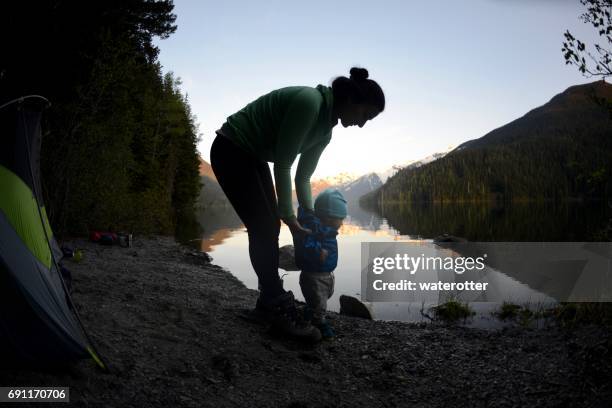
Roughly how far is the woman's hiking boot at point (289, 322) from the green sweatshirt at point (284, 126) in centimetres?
101

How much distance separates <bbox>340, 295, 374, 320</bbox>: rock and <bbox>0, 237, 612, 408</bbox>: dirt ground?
6.08 ft

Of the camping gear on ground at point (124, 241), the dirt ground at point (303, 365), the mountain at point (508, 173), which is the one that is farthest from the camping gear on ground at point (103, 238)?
the mountain at point (508, 173)

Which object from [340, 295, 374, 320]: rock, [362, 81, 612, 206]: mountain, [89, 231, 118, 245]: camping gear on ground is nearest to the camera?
[340, 295, 374, 320]: rock

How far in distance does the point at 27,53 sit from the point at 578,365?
10865mm

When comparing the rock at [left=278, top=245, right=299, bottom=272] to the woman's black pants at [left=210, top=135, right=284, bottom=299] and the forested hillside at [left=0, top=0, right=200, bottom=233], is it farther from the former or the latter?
the woman's black pants at [left=210, top=135, right=284, bottom=299]

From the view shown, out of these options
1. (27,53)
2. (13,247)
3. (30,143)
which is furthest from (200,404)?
(27,53)

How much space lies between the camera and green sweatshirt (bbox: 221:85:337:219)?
3.76 meters

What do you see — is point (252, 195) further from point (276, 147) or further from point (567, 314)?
point (567, 314)

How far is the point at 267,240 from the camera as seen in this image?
4.26 metres

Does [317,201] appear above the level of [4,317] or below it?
above

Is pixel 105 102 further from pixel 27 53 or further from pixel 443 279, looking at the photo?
pixel 443 279

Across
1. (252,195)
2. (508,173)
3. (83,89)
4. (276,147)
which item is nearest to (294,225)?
(252,195)

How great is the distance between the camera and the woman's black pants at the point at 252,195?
4.20 meters

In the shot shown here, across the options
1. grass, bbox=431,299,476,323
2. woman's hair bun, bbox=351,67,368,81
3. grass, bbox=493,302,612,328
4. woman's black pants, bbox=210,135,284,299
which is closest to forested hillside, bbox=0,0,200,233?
woman's black pants, bbox=210,135,284,299
